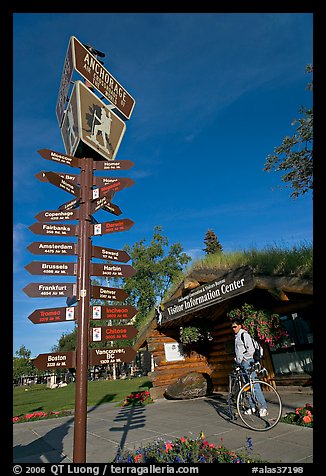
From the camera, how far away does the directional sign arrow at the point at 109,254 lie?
14.6 ft

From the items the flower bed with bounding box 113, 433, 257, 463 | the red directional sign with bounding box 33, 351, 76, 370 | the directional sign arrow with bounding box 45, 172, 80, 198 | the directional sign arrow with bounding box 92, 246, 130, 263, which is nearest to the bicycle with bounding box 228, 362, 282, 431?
the flower bed with bounding box 113, 433, 257, 463

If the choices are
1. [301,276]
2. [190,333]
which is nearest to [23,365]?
[190,333]

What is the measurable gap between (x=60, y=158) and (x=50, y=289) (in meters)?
1.84

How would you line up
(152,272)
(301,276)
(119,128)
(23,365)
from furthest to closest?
(23,365) < (152,272) < (301,276) < (119,128)

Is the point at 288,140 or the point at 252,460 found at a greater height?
the point at 288,140

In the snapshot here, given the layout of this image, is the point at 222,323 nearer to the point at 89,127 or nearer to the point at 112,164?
the point at 112,164

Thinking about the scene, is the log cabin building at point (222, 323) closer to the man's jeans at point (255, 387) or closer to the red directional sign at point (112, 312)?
the man's jeans at point (255, 387)

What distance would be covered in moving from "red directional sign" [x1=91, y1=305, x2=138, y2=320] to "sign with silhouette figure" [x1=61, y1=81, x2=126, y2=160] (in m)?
2.35

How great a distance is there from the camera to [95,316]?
4152 mm

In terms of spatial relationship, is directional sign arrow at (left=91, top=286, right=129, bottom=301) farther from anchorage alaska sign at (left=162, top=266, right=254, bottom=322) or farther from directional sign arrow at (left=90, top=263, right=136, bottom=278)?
anchorage alaska sign at (left=162, top=266, right=254, bottom=322)

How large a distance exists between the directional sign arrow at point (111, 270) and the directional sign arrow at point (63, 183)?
107 cm

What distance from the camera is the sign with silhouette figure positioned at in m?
4.86
